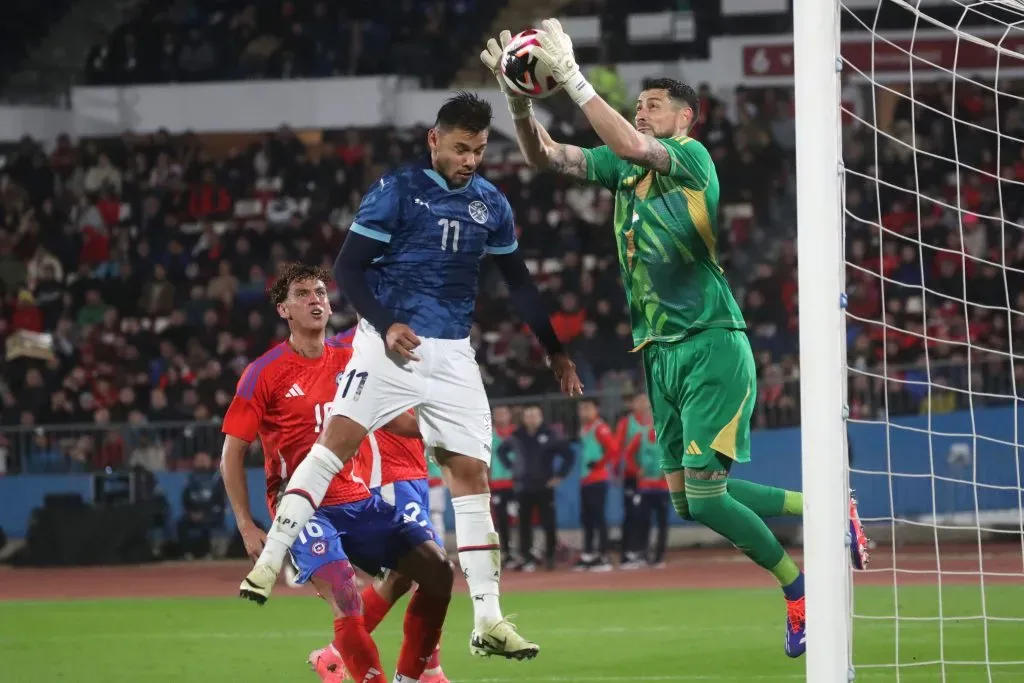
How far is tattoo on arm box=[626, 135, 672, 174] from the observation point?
619cm

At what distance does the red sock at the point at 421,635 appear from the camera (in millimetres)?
6801

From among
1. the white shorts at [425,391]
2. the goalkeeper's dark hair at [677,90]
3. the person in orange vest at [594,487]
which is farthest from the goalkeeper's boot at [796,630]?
the person in orange vest at [594,487]

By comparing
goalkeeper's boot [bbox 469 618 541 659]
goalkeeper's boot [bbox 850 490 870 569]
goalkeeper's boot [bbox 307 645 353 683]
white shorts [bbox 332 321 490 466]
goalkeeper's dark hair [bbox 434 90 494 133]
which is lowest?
goalkeeper's boot [bbox 307 645 353 683]

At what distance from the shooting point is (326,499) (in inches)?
281

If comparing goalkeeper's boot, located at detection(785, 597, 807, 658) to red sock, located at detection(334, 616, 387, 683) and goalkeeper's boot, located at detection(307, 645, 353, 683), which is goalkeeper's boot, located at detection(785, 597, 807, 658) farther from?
goalkeeper's boot, located at detection(307, 645, 353, 683)

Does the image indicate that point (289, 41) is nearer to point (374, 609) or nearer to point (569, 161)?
point (374, 609)

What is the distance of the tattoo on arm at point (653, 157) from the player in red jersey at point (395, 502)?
2.07 meters

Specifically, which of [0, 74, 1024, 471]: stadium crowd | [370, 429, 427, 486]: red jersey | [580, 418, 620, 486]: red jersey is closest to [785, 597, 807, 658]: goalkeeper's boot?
[370, 429, 427, 486]: red jersey

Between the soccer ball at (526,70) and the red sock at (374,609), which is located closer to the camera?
the soccer ball at (526,70)

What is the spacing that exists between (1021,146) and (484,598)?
17938mm

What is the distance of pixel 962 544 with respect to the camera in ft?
57.3

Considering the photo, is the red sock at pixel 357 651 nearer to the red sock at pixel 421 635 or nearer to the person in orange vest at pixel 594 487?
the red sock at pixel 421 635

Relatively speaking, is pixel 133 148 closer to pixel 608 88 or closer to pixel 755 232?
pixel 608 88

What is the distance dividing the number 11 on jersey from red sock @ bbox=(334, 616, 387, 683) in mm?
1891
